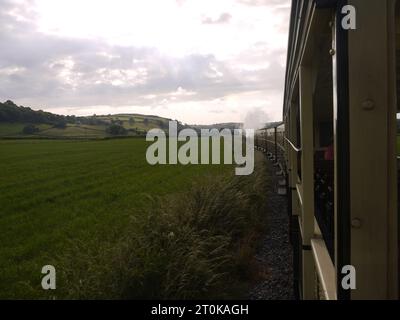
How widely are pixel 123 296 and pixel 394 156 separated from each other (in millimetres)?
3559

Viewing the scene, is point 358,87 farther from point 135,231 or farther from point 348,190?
point 135,231

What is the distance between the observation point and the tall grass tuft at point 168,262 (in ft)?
14.5

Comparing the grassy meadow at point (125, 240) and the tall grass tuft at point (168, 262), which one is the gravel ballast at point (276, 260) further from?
the grassy meadow at point (125, 240)

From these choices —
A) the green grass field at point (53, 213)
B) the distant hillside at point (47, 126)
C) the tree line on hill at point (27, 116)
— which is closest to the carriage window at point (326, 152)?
the green grass field at point (53, 213)

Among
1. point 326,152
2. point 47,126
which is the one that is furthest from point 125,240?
point 47,126

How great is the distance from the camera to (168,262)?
16.1 feet

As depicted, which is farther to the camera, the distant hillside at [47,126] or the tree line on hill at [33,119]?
the tree line on hill at [33,119]

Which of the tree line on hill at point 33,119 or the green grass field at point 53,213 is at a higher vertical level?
the tree line on hill at point 33,119

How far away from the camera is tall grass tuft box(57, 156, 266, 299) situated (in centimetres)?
442

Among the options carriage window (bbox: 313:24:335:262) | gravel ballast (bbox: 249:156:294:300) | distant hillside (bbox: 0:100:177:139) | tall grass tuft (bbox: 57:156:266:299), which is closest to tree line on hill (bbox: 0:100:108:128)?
distant hillside (bbox: 0:100:177:139)

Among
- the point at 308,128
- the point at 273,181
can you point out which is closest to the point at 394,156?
the point at 308,128

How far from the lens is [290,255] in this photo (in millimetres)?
6867

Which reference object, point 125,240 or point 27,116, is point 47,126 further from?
point 125,240

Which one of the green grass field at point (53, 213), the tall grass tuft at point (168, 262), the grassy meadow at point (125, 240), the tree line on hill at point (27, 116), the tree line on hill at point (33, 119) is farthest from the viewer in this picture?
the tree line on hill at point (27, 116)
